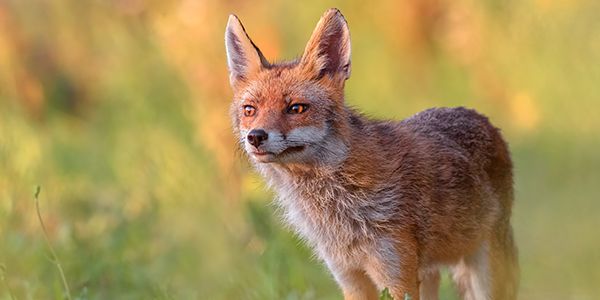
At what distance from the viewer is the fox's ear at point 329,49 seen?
621cm

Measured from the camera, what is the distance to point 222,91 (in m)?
11.0

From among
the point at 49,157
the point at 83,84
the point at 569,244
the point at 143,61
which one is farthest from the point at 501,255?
the point at 83,84

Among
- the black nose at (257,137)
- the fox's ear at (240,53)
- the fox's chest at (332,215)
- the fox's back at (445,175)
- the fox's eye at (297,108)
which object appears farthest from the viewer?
the fox's ear at (240,53)

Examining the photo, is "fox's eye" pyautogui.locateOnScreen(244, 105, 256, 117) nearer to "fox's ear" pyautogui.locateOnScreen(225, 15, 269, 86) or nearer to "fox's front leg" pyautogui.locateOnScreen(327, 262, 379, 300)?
"fox's ear" pyautogui.locateOnScreen(225, 15, 269, 86)

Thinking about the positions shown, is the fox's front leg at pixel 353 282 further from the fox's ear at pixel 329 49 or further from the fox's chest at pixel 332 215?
the fox's ear at pixel 329 49

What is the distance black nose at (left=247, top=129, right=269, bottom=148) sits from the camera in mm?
5664

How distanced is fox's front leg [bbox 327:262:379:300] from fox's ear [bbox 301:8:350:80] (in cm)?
116

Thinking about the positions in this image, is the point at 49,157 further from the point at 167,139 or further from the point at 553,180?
the point at 553,180

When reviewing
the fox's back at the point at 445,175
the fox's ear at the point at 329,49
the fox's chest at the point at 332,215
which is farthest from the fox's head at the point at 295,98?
the fox's back at the point at 445,175

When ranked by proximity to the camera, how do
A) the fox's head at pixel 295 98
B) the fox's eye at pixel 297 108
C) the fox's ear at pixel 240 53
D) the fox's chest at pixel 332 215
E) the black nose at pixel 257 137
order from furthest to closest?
the fox's ear at pixel 240 53, the fox's chest at pixel 332 215, the fox's eye at pixel 297 108, the fox's head at pixel 295 98, the black nose at pixel 257 137

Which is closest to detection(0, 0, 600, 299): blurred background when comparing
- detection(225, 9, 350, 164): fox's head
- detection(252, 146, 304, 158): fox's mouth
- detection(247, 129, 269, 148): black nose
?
detection(225, 9, 350, 164): fox's head

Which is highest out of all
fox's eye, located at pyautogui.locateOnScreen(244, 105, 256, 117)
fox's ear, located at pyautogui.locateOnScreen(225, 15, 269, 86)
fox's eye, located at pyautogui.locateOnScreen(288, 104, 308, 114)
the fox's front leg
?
fox's ear, located at pyautogui.locateOnScreen(225, 15, 269, 86)

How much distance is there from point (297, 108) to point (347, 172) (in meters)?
0.54

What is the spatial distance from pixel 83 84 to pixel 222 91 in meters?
3.87
